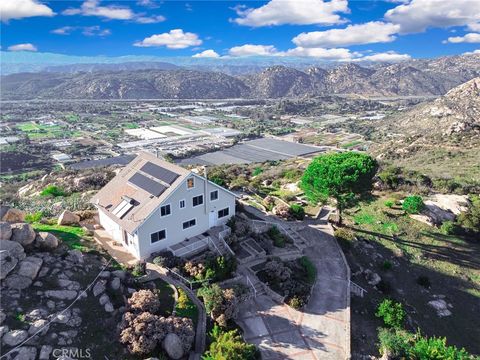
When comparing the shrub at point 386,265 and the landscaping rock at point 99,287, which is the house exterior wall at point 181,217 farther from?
the shrub at point 386,265

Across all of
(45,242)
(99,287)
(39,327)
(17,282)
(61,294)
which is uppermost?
(45,242)

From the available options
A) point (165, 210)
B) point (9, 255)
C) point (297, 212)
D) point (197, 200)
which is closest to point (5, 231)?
point (9, 255)

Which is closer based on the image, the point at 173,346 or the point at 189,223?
the point at 173,346

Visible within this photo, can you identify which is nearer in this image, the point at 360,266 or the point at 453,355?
the point at 453,355

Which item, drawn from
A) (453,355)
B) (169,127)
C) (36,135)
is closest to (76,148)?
(36,135)

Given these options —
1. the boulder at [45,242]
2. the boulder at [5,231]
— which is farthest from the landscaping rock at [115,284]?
the boulder at [5,231]

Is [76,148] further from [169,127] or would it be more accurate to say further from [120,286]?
[120,286]

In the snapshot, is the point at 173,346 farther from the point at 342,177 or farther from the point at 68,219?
the point at 342,177
